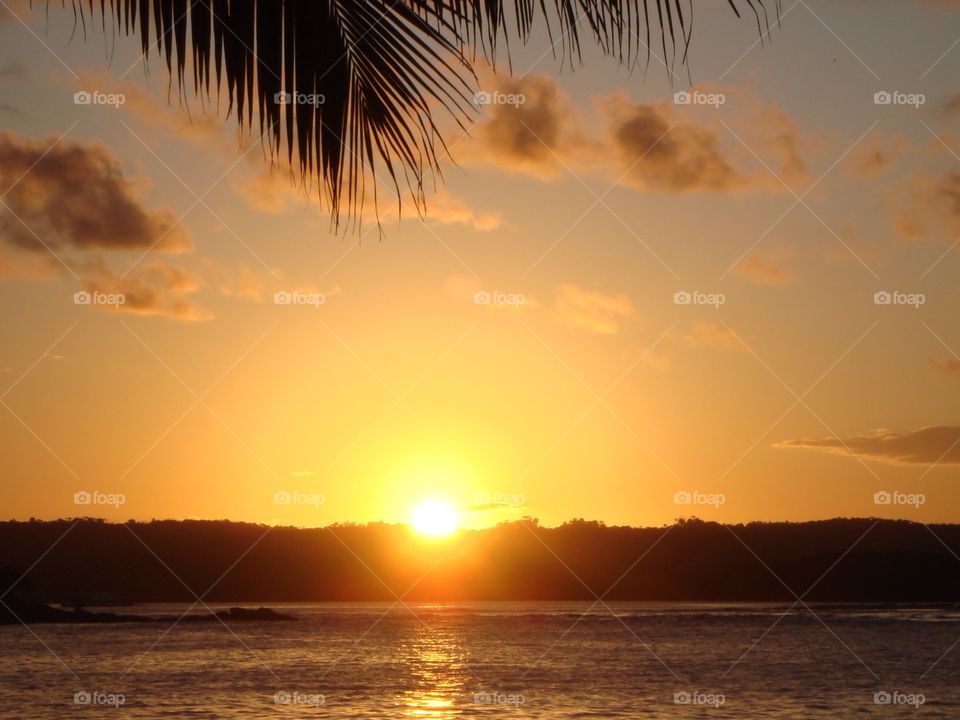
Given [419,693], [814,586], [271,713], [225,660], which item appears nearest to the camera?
[271,713]

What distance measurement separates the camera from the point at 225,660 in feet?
198

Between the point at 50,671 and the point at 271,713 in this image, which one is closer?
the point at 271,713

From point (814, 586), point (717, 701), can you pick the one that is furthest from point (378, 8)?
point (814, 586)

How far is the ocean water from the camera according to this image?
3831 cm

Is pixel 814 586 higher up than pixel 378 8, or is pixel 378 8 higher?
pixel 814 586

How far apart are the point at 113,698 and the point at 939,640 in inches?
2163

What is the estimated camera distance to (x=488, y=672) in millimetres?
53719

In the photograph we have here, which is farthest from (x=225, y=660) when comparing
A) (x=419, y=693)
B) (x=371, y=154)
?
(x=371, y=154)

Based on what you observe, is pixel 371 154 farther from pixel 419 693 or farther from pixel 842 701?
pixel 419 693

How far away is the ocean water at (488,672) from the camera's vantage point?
38312 mm

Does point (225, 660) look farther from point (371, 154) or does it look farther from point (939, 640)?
point (371, 154)

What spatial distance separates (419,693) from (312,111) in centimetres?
4470

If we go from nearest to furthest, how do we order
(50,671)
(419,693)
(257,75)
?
(257,75)
(419,693)
(50,671)

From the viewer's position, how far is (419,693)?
Result: 45.2 meters
